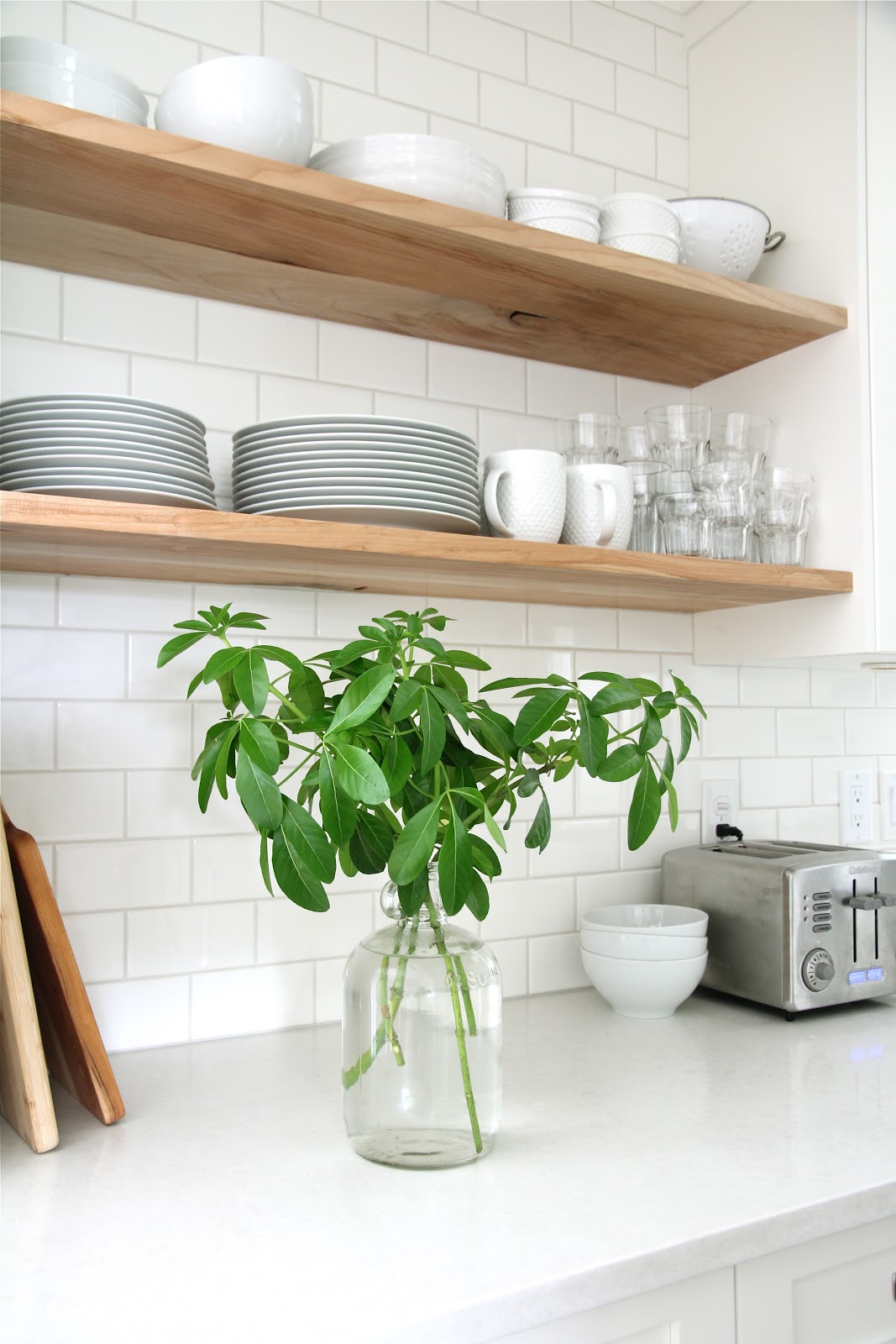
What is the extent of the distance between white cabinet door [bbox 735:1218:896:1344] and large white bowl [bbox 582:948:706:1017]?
436 millimetres

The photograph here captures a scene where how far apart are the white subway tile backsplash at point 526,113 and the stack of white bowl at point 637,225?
31 centimetres

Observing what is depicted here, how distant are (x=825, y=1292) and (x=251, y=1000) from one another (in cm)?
73

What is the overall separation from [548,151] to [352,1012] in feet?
4.30

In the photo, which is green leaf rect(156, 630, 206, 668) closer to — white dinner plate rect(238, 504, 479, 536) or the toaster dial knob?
white dinner plate rect(238, 504, 479, 536)

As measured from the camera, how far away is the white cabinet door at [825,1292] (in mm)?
922

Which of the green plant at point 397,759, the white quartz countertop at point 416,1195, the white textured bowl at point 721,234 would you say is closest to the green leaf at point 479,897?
the green plant at point 397,759

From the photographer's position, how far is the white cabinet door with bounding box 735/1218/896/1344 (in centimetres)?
92

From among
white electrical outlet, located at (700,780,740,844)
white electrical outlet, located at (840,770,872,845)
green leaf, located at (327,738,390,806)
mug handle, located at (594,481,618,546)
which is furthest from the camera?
white electrical outlet, located at (840,770,872,845)

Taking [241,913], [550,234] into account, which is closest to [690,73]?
[550,234]

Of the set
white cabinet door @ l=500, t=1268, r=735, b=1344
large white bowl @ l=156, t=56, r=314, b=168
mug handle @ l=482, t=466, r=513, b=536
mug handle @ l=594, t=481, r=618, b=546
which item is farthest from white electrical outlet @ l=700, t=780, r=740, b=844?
large white bowl @ l=156, t=56, r=314, b=168

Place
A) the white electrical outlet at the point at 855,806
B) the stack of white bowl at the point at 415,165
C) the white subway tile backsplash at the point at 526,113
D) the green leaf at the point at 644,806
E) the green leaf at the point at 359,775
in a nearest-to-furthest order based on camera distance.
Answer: the green leaf at the point at 359,775, the green leaf at the point at 644,806, the stack of white bowl at the point at 415,165, the white subway tile backsplash at the point at 526,113, the white electrical outlet at the point at 855,806

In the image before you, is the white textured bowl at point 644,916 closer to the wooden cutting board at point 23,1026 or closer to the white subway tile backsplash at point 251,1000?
the white subway tile backsplash at point 251,1000

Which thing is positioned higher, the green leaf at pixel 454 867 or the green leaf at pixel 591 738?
the green leaf at pixel 591 738

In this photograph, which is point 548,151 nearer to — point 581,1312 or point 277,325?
point 277,325
